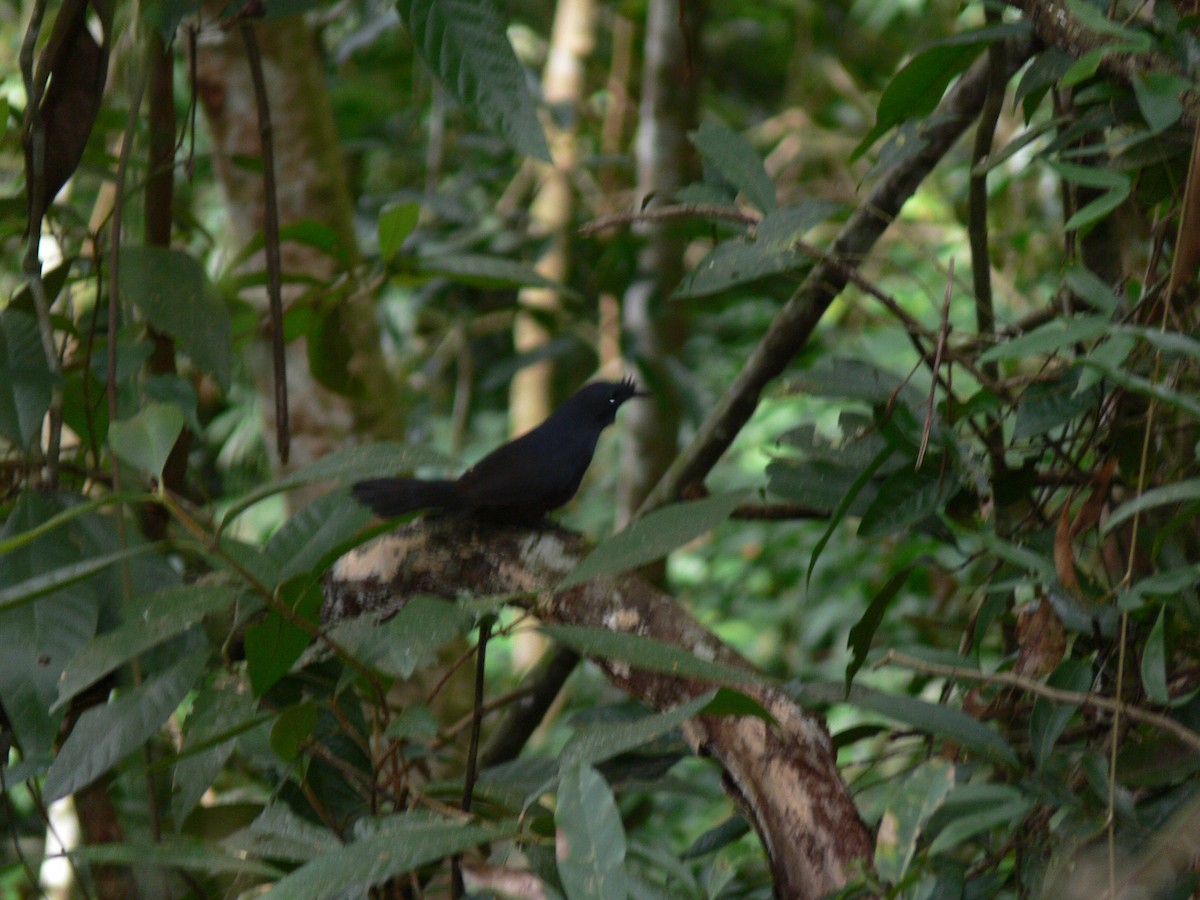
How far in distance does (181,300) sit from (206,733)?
626 mm

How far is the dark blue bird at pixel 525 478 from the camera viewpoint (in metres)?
2.03

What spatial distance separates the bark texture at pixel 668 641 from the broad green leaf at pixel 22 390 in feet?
1.57

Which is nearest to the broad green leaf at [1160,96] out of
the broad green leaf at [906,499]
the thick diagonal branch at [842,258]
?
the thick diagonal branch at [842,258]

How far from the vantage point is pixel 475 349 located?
477 centimetres

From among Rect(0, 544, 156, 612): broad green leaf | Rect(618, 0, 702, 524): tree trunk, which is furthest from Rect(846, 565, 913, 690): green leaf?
Rect(618, 0, 702, 524): tree trunk

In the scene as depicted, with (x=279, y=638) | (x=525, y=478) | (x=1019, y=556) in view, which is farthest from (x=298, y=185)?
(x=1019, y=556)

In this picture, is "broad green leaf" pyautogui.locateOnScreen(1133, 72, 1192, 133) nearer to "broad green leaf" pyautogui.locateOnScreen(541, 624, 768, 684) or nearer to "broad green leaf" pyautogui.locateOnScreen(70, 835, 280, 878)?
"broad green leaf" pyautogui.locateOnScreen(541, 624, 768, 684)

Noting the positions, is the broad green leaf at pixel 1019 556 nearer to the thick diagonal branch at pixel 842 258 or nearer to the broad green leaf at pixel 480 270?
the thick diagonal branch at pixel 842 258

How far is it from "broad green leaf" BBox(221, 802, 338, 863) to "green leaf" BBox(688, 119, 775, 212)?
0.91 m

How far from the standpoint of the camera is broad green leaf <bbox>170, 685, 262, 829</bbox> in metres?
1.18

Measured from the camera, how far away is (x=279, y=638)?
1157 mm

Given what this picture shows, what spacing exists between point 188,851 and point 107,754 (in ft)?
0.41

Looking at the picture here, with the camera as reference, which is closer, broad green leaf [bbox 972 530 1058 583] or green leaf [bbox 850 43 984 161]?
broad green leaf [bbox 972 530 1058 583]

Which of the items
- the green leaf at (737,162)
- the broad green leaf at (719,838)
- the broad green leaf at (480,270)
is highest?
the green leaf at (737,162)
